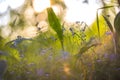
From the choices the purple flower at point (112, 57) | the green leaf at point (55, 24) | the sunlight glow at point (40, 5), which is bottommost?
the purple flower at point (112, 57)

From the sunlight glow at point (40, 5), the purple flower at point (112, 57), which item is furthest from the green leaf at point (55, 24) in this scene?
the sunlight glow at point (40, 5)

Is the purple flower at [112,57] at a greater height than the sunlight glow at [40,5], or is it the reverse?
the sunlight glow at [40,5]

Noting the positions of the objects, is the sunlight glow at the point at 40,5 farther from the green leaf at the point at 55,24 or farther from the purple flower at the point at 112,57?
the purple flower at the point at 112,57

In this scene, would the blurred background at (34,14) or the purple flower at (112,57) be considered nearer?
the purple flower at (112,57)

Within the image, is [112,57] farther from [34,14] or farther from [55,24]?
[34,14]

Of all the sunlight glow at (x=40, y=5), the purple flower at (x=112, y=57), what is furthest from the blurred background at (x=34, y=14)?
the purple flower at (x=112, y=57)

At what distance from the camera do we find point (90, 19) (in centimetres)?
193

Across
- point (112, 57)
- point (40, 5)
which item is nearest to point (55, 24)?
point (112, 57)

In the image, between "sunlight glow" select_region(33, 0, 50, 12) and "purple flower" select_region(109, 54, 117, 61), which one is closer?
"purple flower" select_region(109, 54, 117, 61)

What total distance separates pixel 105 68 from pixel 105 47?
0.61 ft

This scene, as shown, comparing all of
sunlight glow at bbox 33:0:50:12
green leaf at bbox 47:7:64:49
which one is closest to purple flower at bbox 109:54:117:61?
green leaf at bbox 47:7:64:49

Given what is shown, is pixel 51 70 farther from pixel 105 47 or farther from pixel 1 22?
pixel 1 22

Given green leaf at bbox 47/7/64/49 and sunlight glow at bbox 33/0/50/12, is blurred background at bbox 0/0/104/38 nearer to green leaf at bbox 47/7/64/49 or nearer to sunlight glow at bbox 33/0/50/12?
sunlight glow at bbox 33/0/50/12

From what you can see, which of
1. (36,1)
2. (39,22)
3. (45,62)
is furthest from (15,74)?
(36,1)
